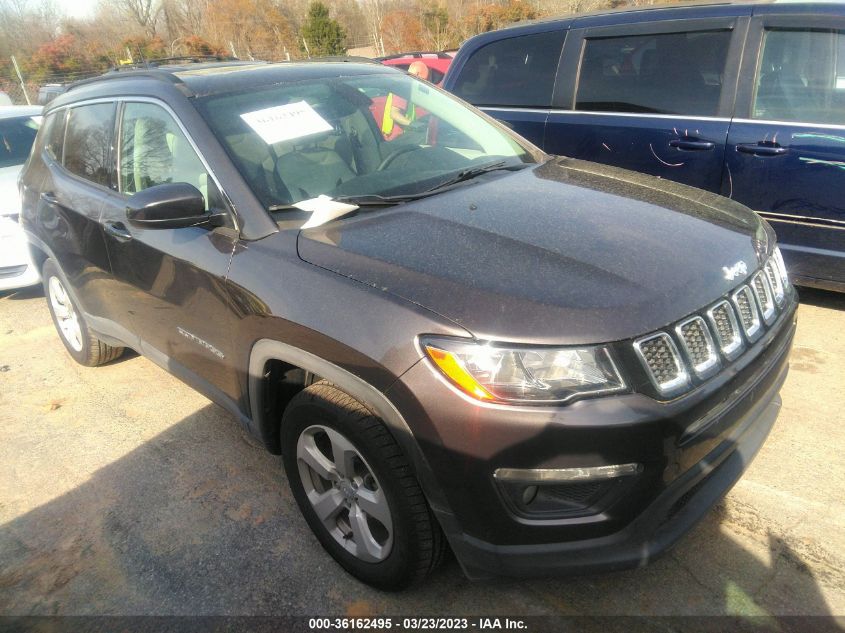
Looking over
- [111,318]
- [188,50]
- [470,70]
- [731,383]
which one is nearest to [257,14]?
[188,50]

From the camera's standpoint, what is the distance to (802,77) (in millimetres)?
3729

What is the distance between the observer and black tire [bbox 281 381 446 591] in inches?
75.0

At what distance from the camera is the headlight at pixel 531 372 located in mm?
1697

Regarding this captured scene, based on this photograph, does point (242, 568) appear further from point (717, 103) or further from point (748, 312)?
point (717, 103)

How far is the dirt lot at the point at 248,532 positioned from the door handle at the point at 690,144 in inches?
50.1

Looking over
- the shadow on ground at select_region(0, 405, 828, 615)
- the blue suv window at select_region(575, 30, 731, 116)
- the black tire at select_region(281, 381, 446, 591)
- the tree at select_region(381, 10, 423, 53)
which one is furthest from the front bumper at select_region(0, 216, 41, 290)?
the tree at select_region(381, 10, 423, 53)

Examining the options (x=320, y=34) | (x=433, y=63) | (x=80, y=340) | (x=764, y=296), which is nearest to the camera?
(x=764, y=296)

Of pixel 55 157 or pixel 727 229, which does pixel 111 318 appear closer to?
pixel 55 157

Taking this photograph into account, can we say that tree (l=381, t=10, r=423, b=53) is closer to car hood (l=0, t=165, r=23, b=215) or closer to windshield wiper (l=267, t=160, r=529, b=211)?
car hood (l=0, t=165, r=23, b=215)

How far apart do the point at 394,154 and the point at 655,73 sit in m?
2.36

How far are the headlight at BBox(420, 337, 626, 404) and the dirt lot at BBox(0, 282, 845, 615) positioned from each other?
2.92 feet

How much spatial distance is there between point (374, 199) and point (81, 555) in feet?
6.21

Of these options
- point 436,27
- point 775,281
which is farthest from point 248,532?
point 436,27

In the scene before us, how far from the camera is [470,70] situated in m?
5.21
